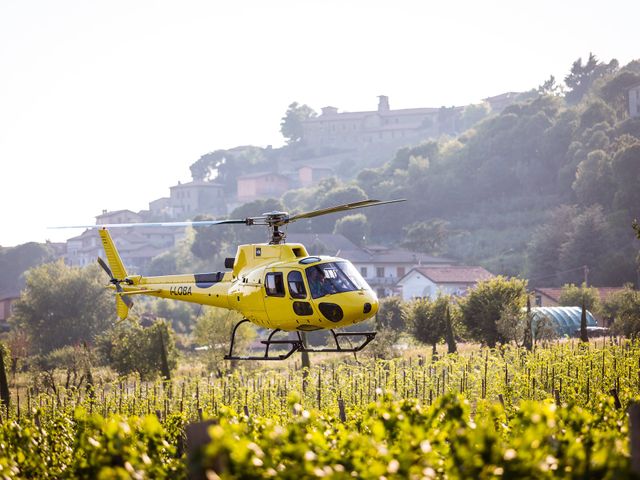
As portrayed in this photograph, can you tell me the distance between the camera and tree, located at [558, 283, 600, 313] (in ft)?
188

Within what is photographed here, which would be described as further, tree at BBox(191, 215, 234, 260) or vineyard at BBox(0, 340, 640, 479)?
tree at BBox(191, 215, 234, 260)

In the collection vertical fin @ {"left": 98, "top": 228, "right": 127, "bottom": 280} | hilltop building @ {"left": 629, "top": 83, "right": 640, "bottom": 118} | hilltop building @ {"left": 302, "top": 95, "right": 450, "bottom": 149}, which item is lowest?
vertical fin @ {"left": 98, "top": 228, "right": 127, "bottom": 280}

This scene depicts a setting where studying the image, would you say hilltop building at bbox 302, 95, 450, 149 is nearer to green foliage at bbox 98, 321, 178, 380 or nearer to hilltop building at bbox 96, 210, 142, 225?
hilltop building at bbox 96, 210, 142, 225

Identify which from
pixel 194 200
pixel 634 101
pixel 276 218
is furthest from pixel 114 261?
pixel 194 200

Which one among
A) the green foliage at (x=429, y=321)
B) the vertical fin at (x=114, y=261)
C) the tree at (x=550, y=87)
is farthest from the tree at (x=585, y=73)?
the vertical fin at (x=114, y=261)

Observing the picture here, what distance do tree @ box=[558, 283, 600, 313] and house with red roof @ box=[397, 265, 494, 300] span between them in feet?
38.0

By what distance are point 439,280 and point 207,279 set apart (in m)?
53.2

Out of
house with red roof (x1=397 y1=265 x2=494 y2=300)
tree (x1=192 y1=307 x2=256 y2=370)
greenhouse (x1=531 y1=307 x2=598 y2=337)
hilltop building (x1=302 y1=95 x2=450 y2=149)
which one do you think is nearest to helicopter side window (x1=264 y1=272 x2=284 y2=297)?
tree (x1=192 y1=307 x2=256 y2=370)

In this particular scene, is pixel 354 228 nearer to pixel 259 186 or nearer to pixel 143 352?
pixel 259 186

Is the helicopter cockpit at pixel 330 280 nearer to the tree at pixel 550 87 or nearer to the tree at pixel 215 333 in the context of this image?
the tree at pixel 215 333

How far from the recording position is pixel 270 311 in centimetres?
1712

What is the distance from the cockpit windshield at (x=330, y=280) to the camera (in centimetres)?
1628

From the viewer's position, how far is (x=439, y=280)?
7125cm

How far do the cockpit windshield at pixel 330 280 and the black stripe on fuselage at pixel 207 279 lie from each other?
3305 mm
